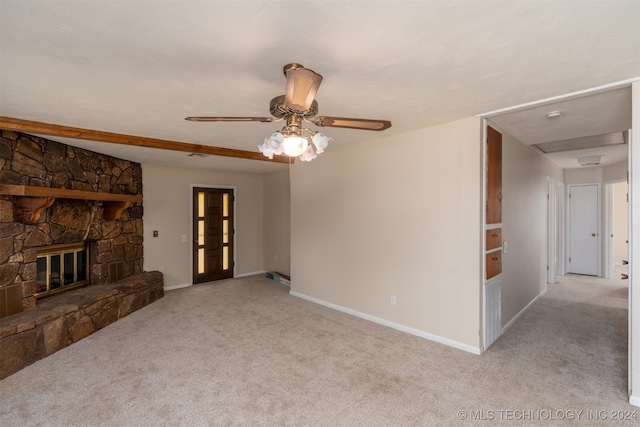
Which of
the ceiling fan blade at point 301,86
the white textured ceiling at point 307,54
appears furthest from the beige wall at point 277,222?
the ceiling fan blade at point 301,86

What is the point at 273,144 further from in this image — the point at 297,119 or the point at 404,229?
the point at 404,229

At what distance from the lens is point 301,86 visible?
148 cm

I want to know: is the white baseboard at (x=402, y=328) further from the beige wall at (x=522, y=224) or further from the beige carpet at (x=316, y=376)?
the beige wall at (x=522, y=224)

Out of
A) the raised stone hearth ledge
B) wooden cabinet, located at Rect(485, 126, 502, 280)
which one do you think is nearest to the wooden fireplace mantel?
the raised stone hearth ledge

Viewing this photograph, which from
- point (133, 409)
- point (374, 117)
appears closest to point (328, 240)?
point (374, 117)

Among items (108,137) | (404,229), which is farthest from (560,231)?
(108,137)

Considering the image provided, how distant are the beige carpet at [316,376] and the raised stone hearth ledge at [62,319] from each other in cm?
11

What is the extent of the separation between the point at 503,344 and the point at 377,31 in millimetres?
3339

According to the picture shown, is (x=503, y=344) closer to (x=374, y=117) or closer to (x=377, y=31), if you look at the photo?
(x=374, y=117)

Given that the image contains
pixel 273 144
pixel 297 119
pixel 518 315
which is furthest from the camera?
pixel 518 315

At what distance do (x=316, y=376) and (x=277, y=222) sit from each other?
4363 millimetres

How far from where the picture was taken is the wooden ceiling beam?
2.95 metres

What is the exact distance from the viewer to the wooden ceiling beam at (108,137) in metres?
2.95

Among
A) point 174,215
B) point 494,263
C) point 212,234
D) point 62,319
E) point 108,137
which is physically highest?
point 108,137
